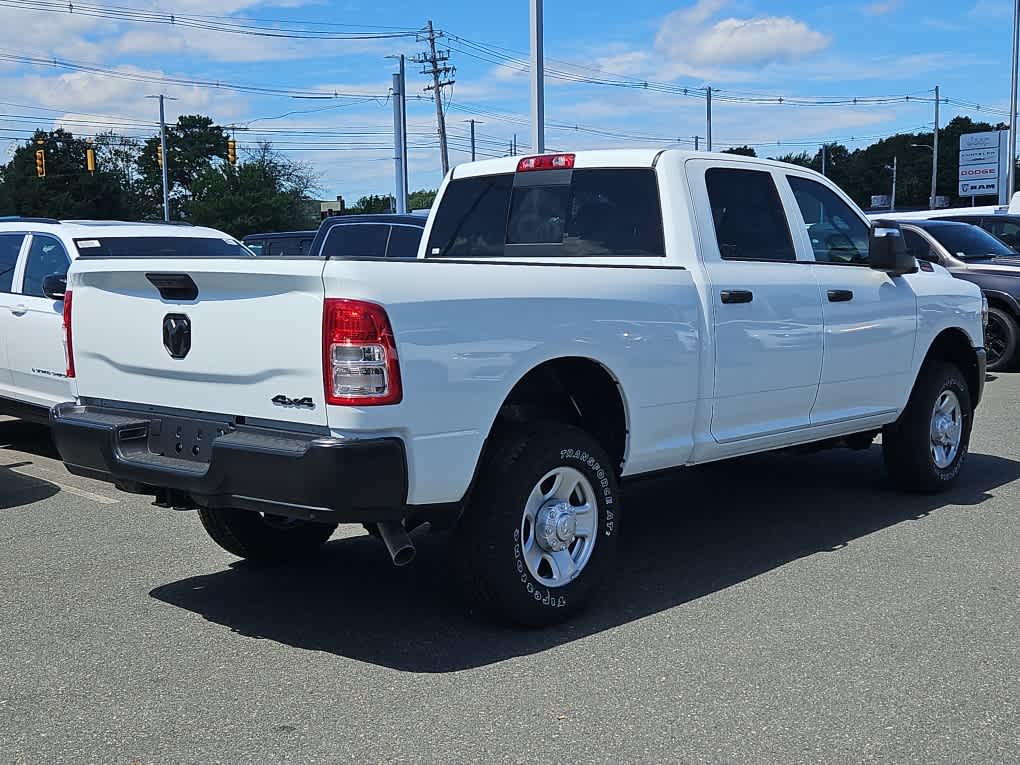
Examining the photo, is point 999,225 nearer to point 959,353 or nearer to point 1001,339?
point 1001,339

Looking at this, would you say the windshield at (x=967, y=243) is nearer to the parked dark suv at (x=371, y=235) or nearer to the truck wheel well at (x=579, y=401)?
the parked dark suv at (x=371, y=235)

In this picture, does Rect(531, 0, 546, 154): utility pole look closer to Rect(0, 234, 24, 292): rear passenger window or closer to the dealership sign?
Rect(0, 234, 24, 292): rear passenger window

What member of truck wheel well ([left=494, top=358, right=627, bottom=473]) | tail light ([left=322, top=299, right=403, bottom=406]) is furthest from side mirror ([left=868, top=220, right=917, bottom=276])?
tail light ([left=322, top=299, right=403, bottom=406])

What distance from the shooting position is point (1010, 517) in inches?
269

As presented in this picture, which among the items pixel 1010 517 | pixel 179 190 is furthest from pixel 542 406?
pixel 179 190

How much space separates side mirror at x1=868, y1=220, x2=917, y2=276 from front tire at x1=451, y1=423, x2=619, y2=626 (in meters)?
2.60

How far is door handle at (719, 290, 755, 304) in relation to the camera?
562 cm

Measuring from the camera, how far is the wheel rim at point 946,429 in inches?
293

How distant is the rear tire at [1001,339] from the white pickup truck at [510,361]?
786cm

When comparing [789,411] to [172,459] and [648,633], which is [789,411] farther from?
[172,459]

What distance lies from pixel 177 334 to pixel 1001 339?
12.1 meters

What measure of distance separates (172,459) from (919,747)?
9.53 feet

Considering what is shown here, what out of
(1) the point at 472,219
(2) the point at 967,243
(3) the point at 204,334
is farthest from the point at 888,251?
(2) the point at 967,243

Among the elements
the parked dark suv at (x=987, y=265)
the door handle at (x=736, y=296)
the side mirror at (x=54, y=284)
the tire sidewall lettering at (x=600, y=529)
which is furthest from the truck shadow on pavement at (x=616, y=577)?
the parked dark suv at (x=987, y=265)
